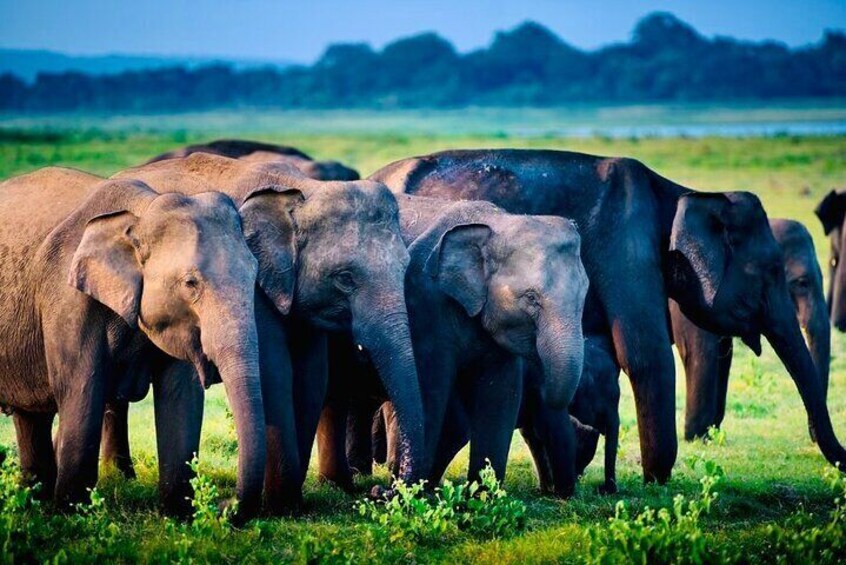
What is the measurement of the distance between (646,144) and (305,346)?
156ft

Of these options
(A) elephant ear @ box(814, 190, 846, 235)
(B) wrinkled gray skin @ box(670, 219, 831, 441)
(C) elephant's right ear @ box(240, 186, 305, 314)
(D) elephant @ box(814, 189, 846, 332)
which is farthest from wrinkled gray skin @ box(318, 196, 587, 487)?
(A) elephant ear @ box(814, 190, 846, 235)

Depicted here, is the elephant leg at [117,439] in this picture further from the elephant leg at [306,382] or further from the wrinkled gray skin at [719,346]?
the wrinkled gray skin at [719,346]

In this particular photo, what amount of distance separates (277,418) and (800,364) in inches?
149

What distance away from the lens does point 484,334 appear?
359 inches

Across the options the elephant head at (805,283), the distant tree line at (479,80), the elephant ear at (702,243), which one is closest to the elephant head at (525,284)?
the elephant ear at (702,243)

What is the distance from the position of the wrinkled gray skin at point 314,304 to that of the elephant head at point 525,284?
49 cm

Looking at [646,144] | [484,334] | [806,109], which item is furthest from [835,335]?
[806,109]

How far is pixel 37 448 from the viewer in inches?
359

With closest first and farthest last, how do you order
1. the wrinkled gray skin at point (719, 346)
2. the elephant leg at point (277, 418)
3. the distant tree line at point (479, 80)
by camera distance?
the elephant leg at point (277, 418)
the wrinkled gray skin at point (719, 346)
the distant tree line at point (479, 80)

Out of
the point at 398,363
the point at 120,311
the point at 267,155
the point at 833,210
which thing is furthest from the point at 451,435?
the point at 833,210

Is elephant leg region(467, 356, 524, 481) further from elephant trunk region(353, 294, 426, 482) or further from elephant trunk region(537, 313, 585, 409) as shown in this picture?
elephant trunk region(353, 294, 426, 482)

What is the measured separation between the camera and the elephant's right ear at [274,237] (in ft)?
28.4

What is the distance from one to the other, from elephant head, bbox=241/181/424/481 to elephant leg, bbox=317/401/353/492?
1.17 metres

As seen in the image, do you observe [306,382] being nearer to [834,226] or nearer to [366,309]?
[366,309]
